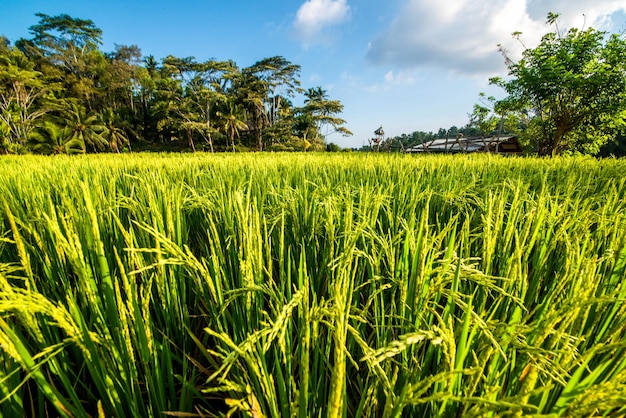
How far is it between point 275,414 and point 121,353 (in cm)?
37

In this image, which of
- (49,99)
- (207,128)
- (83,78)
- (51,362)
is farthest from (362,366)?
(83,78)

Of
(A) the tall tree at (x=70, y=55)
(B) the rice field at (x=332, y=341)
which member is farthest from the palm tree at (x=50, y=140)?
(B) the rice field at (x=332, y=341)

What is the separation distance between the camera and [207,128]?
34.5 m

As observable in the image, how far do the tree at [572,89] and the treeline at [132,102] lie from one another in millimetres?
28462

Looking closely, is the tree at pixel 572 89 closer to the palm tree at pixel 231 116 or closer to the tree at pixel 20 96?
the palm tree at pixel 231 116

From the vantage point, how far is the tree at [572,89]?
11.2 metres

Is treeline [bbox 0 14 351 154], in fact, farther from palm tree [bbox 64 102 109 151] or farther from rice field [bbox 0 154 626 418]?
rice field [bbox 0 154 626 418]

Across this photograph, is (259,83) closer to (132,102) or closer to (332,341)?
(132,102)

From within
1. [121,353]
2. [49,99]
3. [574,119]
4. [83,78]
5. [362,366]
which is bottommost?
[362,366]

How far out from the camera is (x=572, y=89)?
467 inches

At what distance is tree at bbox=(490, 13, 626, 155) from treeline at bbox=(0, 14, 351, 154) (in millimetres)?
28462

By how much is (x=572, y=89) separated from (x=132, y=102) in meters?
49.6

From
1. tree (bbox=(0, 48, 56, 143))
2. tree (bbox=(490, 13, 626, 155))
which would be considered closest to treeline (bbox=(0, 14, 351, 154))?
tree (bbox=(0, 48, 56, 143))

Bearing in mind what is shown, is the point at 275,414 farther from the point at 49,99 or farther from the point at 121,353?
the point at 49,99
